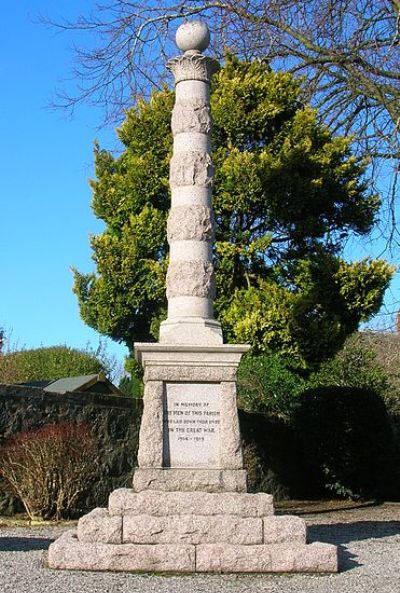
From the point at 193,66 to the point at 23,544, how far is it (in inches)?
226

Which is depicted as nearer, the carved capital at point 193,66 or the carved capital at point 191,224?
the carved capital at point 191,224

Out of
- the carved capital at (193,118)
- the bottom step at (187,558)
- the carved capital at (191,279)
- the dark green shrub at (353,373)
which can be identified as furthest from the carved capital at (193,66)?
the dark green shrub at (353,373)

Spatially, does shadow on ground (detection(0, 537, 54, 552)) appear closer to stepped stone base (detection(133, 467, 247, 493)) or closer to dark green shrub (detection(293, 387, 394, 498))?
stepped stone base (detection(133, 467, 247, 493))

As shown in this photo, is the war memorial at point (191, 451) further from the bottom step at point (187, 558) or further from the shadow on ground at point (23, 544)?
the shadow on ground at point (23, 544)

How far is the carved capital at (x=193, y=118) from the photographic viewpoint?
29.7 ft

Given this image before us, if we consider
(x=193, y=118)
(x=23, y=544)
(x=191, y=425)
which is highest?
(x=193, y=118)

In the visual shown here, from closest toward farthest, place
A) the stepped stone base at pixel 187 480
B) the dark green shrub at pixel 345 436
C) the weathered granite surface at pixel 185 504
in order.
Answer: the weathered granite surface at pixel 185 504
the stepped stone base at pixel 187 480
the dark green shrub at pixel 345 436

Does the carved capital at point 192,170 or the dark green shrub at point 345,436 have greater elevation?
the carved capital at point 192,170

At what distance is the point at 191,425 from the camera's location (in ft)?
26.7

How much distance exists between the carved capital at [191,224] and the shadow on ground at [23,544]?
3693mm

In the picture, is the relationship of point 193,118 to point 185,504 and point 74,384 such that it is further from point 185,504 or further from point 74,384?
point 74,384

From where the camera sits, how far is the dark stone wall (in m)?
11.6

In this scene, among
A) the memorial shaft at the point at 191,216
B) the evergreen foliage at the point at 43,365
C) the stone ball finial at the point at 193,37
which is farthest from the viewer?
the evergreen foliage at the point at 43,365

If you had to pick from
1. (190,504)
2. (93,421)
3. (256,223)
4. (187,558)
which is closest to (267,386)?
(256,223)
